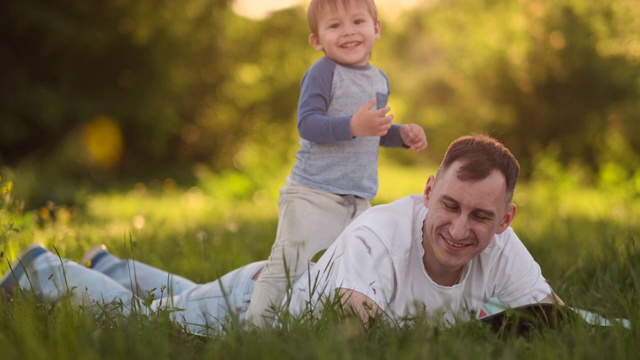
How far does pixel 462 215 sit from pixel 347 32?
1.18m

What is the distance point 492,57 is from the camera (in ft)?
57.2

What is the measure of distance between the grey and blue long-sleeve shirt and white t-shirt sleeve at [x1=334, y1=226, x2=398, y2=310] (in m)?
0.72

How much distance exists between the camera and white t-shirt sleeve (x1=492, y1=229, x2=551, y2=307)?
11.0ft

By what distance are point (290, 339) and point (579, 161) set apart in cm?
1550

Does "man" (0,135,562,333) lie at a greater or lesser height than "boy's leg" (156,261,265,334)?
greater

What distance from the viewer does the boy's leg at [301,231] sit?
367cm

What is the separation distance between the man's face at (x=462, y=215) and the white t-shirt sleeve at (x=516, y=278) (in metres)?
0.30

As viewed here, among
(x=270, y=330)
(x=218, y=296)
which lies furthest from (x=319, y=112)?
(x=270, y=330)

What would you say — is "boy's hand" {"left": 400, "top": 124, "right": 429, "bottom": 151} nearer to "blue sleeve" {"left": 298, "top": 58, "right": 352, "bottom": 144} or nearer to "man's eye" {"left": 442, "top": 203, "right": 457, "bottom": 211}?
"blue sleeve" {"left": 298, "top": 58, "right": 352, "bottom": 144}

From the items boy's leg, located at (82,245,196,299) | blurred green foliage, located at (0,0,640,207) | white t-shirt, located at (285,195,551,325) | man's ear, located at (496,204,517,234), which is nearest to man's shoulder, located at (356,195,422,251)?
white t-shirt, located at (285,195,551,325)

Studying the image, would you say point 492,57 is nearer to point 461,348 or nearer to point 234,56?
point 234,56

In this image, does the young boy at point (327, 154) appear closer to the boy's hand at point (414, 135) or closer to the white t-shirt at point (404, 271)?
the boy's hand at point (414, 135)

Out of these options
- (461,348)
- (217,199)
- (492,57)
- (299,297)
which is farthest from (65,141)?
(461,348)

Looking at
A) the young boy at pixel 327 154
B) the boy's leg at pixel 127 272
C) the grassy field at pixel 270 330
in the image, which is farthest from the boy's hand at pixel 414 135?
the boy's leg at pixel 127 272
